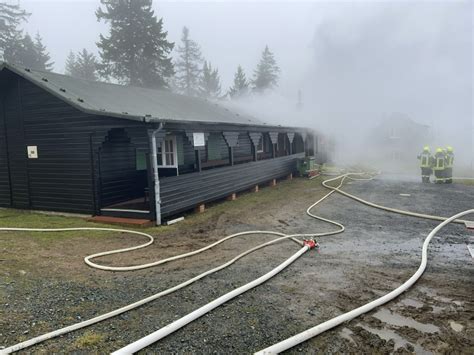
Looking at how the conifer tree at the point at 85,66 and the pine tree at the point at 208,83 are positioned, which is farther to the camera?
the pine tree at the point at 208,83

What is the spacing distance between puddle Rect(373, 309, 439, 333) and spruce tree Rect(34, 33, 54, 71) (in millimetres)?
41948

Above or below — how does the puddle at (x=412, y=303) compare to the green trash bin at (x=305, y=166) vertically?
below

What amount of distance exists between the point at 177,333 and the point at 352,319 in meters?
1.73

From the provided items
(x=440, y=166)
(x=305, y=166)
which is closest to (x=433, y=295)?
(x=440, y=166)

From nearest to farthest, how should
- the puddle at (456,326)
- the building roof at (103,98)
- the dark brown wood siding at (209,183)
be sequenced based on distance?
the puddle at (456,326) < the building roof at (103,98) < the dark brown wood siding at (209,183)

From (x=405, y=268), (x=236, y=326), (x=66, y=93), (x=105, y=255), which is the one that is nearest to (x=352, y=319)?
(x=236, y=326)

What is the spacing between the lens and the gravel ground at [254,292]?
128 inches

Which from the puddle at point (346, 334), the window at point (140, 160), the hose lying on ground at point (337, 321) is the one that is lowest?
the puddle at point (346, 334)

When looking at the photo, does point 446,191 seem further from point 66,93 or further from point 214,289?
point 66,93

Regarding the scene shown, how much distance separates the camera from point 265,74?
5381 cm

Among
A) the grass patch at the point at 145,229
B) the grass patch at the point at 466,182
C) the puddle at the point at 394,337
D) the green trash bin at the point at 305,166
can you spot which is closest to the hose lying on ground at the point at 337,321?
the puddle at the point at 394,337

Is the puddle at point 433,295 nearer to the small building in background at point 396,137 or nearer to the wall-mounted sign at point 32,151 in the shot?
the wall-mounted sign at point 32,151

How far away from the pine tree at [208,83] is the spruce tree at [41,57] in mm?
21090

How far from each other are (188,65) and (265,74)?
12.0 meters
